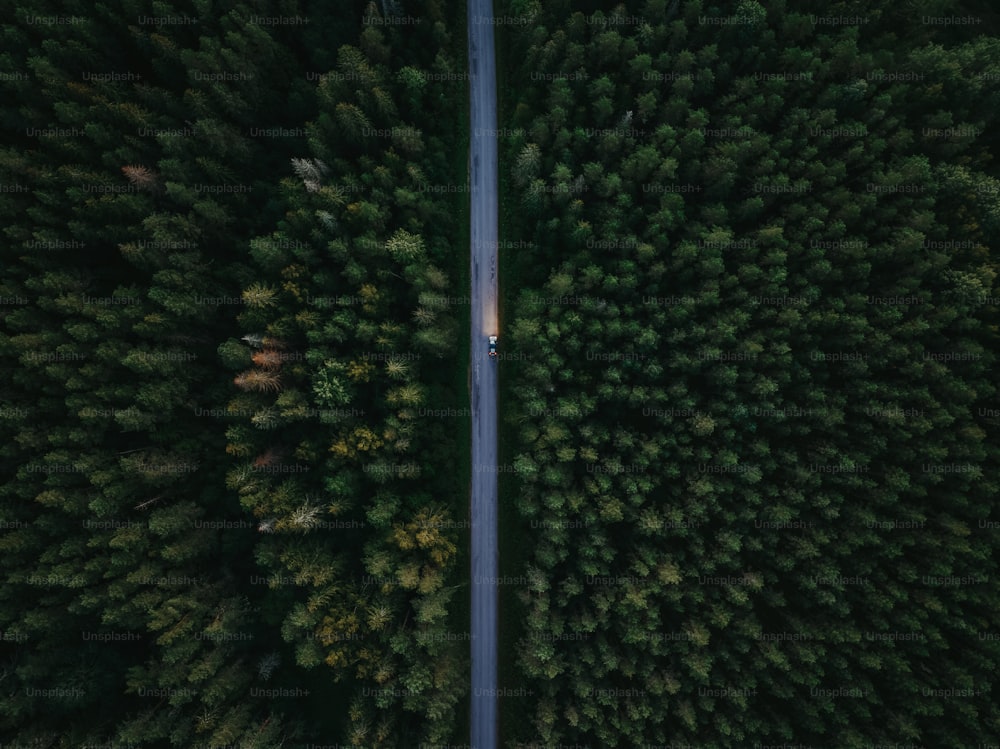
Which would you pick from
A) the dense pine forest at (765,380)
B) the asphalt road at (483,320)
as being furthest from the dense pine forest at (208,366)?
the dense pine forest at (765,380)

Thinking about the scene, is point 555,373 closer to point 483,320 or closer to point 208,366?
point 483,320

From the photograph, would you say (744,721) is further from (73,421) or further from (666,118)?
(73,421)

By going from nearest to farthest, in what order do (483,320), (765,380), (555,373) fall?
(765,380) < (555,373) < (483,320)

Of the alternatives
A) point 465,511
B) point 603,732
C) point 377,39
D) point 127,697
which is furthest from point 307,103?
point 603,732

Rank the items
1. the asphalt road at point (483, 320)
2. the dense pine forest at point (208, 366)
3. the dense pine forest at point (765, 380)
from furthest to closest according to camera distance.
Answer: the asphalt road at point (483, 320) → the dense pine forest at point (765, 380) → the dense pine forest at point (208, 366)

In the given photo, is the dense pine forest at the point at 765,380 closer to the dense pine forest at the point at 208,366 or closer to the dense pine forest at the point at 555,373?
the dense pine forest at the point at 555,373

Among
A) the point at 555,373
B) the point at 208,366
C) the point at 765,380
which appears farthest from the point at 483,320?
the point at 765,380

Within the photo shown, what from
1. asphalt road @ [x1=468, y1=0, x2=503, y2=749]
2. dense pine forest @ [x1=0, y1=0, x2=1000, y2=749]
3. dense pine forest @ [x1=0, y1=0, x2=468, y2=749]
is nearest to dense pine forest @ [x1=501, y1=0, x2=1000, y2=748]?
dense pine forest @ [x1=0, y1=0, x2=1000, y2=749]
